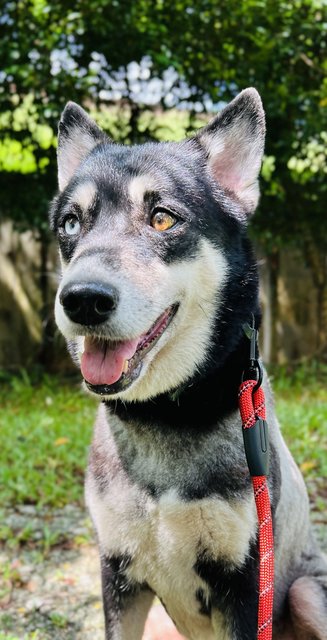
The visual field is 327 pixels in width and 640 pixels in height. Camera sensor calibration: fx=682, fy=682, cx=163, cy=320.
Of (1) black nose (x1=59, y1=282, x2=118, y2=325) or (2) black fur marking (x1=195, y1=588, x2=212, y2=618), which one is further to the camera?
(2) black fur marking (x1=195, y1=588, x2=212, y2=618)

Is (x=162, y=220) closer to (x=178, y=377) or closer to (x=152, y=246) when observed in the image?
(x=152, y=246)

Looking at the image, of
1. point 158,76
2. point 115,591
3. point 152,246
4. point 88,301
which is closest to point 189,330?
point 152,246

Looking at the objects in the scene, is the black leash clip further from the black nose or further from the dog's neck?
the black nose

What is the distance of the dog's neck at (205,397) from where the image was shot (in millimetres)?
2439

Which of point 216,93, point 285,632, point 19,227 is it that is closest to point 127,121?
point 216,93

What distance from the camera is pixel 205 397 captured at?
2445 mm

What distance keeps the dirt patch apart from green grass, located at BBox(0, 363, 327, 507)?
211 mm

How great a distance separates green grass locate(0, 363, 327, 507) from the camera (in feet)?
15.8

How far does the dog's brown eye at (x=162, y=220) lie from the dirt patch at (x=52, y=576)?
1.76 m

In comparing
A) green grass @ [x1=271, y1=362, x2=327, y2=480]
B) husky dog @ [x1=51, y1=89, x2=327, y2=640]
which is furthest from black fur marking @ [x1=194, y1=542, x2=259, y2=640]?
green grass @ [x1=271, y1=362, x2=327, y2=480]

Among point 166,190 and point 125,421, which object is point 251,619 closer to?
point 125,421

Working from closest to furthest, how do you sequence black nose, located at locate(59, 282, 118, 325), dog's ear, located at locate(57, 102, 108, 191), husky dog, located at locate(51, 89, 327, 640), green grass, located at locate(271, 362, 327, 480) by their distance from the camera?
black nose, located at locate(59, 282, 118, 325) → husky dog, located at locate(51, 89, 327, 640) → dog's ear, located at locate(57, 102, 108, 191) → green grass, located at locate(271, 362, 327, 480)

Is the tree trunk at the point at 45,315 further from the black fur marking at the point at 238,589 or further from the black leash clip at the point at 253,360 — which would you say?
the black fur marking at the point at 238,589

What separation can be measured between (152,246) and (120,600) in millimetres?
1309
